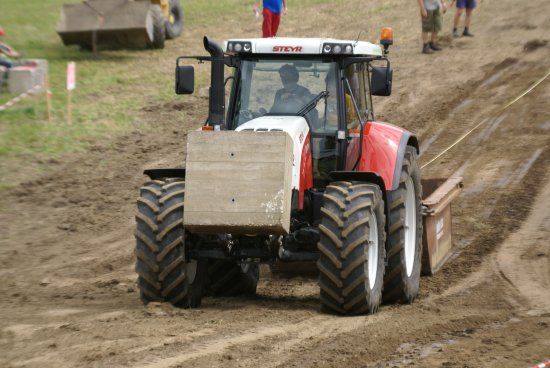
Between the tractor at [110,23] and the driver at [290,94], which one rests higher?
the tractor at [110,23]

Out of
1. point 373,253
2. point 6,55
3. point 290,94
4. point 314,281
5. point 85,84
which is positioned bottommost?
point 314,281

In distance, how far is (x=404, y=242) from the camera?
9047 millimetres

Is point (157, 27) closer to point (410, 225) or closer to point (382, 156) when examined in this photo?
point (410, 225)

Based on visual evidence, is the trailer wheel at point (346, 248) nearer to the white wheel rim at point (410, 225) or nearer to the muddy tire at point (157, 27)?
the white wheel rim at point (410, 225)

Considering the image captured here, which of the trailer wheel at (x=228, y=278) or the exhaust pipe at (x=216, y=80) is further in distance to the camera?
the trailer wheel at (x=228, y=278)

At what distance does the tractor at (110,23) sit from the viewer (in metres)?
21.2

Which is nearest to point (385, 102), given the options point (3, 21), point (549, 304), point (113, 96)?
point (113, 96)

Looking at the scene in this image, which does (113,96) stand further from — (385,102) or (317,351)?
(317,351)

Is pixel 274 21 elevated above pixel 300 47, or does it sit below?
above

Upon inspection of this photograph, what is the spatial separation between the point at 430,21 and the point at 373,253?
43.3 ft

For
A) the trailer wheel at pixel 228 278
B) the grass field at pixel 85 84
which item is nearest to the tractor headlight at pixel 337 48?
the trailer wheel at pixel 228 278

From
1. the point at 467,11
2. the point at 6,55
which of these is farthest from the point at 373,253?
the point at 467,11

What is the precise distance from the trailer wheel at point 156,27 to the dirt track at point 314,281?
560 millimetres

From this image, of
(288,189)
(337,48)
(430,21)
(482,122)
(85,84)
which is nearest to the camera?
(288,189)
